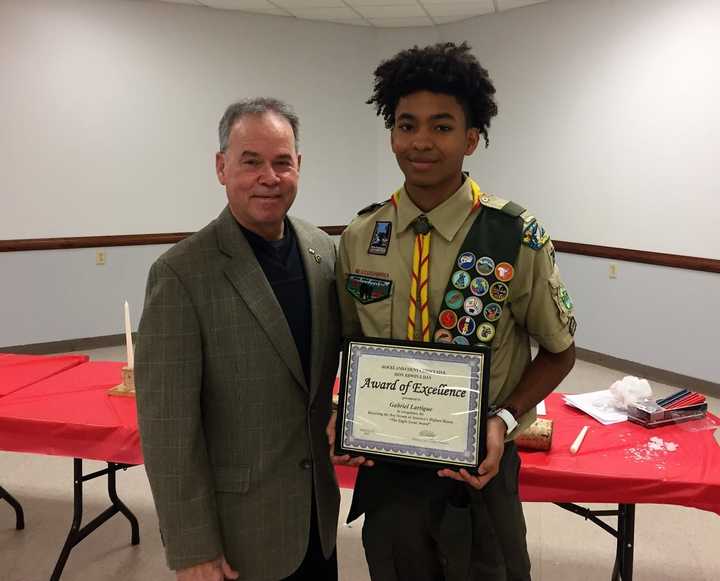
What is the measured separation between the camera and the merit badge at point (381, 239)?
129 cm

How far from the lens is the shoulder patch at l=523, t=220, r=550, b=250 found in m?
1.23

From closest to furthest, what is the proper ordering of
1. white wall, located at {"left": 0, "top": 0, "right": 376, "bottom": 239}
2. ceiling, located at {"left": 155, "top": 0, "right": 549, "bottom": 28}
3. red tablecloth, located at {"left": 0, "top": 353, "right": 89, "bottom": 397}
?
1. red tablecloth, located at {"left": 0, "top": 353, "right": 89, "bottom": 397}
2. white wall, located at {"left": 0, "top": 0, "right": 376, "bottom": 239}
3. ceiling, located at {"left": 155, "top": 0, "right": 549, "bottom": 28}

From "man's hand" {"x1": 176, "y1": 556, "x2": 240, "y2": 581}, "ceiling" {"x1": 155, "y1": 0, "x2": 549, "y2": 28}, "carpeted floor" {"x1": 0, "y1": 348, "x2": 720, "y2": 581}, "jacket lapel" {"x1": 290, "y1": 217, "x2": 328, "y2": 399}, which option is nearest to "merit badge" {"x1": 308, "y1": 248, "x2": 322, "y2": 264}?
"jacket lapel" {"x1": 290, "y1": 217, "x2": 328, "y2": 399}

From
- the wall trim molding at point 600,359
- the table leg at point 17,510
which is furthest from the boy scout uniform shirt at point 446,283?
the wall trim molding at point 600,359

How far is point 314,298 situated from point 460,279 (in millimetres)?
321

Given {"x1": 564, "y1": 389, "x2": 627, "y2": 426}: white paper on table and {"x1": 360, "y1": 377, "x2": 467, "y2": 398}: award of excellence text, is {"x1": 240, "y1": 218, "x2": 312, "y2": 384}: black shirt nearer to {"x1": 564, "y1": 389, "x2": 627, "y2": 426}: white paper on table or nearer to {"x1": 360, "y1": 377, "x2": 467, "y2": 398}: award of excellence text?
{"x1": 360, "y1": 377, "x2": 467, "y2": 398}: award of excellence text

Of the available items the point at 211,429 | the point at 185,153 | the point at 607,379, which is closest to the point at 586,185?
the point at 607,379

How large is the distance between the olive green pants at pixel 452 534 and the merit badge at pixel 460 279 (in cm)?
38

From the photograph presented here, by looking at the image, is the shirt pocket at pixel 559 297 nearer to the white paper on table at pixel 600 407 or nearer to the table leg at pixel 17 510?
the white paper on table at pixel 600 407

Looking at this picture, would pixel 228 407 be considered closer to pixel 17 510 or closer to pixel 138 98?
pixel 17 510

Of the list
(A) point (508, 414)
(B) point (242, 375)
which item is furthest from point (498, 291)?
(B) point (242, 375)

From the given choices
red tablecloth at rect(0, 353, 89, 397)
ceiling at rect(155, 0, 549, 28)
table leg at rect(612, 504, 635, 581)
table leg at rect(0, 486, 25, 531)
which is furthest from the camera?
ceiling at rect(155, 0, 549, 28)

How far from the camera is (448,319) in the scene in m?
1.23

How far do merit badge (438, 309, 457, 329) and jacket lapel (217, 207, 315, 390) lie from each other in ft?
1.01
